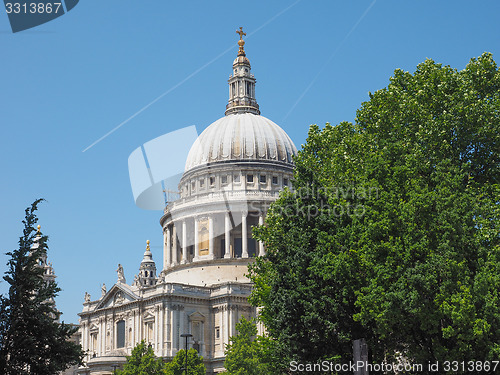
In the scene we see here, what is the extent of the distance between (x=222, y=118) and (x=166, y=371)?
1854 inches

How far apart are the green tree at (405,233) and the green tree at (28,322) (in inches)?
403

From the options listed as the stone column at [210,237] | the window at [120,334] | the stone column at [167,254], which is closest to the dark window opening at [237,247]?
the stone column at [210,237]

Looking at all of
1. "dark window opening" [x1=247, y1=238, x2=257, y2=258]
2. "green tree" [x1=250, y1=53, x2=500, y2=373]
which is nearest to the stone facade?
"dark window opening" [x1=247, y1=238, x2=257, y2=258]

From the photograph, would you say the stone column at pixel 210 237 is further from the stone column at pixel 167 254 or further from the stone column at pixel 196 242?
the stone column at pixel 167 254

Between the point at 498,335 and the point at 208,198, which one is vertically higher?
the point at 208,198

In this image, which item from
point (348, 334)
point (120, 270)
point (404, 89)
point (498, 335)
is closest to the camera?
point (498, 335)

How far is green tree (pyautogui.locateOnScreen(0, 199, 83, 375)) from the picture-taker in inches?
1139

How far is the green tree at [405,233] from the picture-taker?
1149 inches

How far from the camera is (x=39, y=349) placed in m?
29.6

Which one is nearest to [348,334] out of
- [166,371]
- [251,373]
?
[251,373]

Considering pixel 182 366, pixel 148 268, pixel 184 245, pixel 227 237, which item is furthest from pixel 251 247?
pixel 182 366

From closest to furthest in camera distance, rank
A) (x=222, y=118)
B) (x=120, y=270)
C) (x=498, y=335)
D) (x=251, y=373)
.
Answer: (x=498, y=335), (x=251, y=373), (x=120, y=270), (x=222, y=118)

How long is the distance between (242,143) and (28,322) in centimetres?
7295

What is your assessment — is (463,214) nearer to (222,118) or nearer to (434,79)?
(434,79)
